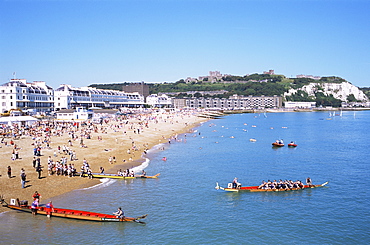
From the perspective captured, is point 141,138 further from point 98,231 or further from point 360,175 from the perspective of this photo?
point 98,231

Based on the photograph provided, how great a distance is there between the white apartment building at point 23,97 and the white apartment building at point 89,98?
172 inches

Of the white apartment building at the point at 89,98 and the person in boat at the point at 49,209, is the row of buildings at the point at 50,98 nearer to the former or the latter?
the white apartment building at the point at 89,98

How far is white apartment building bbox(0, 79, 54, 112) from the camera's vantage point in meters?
75.2

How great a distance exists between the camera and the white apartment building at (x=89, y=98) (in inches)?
3915

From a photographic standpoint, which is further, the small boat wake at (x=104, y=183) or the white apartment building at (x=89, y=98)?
the white apartment building at (x=89, y=98)

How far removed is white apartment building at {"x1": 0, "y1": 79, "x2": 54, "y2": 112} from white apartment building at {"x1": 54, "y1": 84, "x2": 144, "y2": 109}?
14.3ft

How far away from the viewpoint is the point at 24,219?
1934cm

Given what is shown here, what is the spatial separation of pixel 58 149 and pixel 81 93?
78.8m

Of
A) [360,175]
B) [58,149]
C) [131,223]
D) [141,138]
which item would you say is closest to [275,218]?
[131,223]

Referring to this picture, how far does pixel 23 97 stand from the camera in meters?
79.1

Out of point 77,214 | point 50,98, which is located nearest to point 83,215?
point 77,214

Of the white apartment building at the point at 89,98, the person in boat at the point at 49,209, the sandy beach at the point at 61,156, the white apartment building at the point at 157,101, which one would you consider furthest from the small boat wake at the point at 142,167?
the white apartment building at the point at 157,101

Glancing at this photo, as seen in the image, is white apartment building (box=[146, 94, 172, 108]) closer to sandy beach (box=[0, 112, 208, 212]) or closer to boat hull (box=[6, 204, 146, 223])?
sandy beach (box=[0, 112, 208, 212])

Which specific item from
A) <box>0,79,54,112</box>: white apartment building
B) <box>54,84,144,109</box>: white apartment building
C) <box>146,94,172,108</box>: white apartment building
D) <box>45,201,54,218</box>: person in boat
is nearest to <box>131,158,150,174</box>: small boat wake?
<box>45,201,54,218</box>: person in boat
